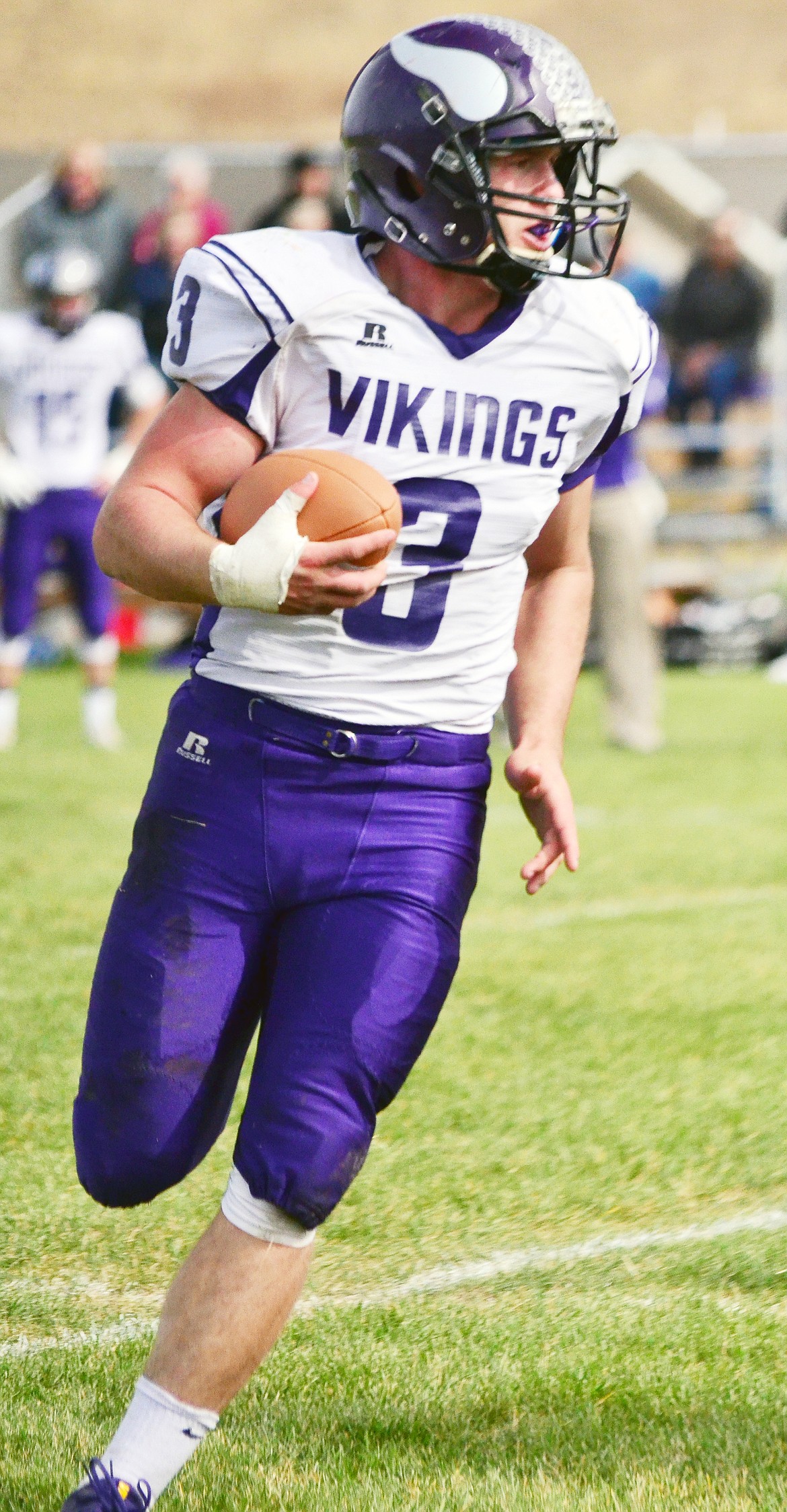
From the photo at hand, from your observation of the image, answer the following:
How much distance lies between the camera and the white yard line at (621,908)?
18.6 feet

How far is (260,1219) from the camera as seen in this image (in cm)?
223

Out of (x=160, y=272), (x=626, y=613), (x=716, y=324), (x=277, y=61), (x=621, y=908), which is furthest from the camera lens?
(x=277, y=61)

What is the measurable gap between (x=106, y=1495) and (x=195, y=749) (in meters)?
0.91

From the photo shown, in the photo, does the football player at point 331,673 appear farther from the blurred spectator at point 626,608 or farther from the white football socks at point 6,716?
the white football socks at point 6,716

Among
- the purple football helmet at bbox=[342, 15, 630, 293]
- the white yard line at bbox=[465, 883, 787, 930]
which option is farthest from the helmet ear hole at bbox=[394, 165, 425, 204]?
the white yard line at bbox=[465, 883, 787, 930]

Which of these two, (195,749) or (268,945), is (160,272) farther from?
(268,945)

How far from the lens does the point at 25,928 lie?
536 cm

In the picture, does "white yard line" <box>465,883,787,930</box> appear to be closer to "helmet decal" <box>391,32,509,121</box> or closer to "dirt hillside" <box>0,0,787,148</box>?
"helmet decal" <box>391,32,509,121</box>

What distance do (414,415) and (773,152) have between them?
15760 millimetres

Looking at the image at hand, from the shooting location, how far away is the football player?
2240 mm

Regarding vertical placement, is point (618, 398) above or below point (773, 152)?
above

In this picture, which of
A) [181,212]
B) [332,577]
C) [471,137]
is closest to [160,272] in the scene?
[181,212]

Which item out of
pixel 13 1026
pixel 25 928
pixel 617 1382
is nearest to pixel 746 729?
pixel 25 928

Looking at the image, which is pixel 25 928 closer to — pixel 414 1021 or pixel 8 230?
pixel 414 1021
